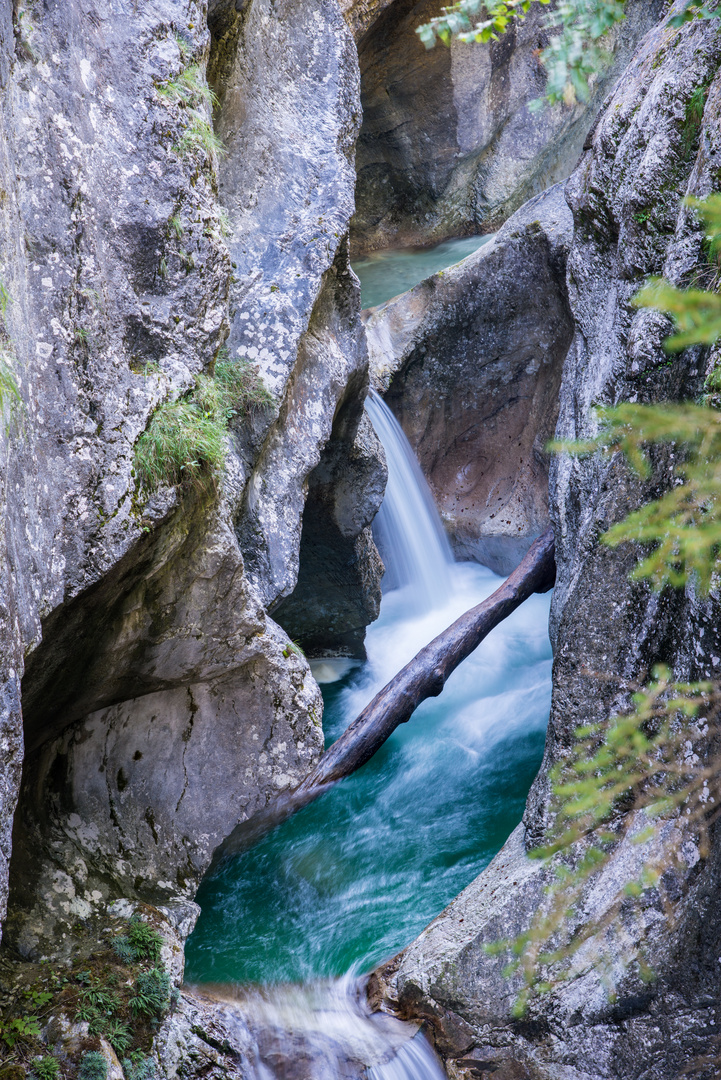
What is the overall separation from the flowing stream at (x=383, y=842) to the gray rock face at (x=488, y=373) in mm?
651

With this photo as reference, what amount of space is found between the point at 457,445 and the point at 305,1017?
7540 mm

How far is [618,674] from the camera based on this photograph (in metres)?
4.61

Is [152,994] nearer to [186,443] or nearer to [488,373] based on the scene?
[186,443]

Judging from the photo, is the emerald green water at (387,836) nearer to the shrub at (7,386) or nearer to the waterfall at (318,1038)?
the waterfall at (318,1038)

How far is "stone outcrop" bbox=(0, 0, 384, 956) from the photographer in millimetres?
3523

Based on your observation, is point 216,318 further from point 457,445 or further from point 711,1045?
point 457,445

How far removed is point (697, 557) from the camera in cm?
169

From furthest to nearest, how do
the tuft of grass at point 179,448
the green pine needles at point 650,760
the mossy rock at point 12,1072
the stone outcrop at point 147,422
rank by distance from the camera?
the tuft of grass at point 179,448, the stone outcrop at point 147,422, the mossy rock at point 12,1072, the green pine needles at point 650,760

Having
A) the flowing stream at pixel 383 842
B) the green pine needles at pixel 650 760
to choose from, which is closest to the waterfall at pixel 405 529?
the flowing stream at pixel 383 842

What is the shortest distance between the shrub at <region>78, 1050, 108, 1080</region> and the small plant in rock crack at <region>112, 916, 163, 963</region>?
0.59 meters

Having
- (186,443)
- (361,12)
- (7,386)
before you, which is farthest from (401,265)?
(7,386)

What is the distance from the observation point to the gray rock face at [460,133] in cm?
1255

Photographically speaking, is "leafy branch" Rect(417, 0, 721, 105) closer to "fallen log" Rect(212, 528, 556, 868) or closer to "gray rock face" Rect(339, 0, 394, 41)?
"fallen log" Rect(212, 528, 556, 868)

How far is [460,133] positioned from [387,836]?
11983 mm
